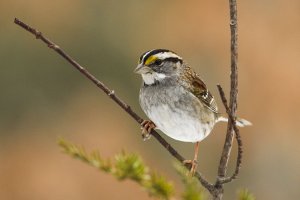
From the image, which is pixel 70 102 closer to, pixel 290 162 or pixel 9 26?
pixel 9 26

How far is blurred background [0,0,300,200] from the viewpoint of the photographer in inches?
305

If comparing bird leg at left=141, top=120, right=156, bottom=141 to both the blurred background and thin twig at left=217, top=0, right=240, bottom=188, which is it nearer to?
thin twig at left=217, top=0, right=240, bottom=188

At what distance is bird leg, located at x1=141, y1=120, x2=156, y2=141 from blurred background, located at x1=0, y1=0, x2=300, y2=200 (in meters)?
4.73

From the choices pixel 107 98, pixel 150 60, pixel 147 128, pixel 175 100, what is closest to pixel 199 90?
pixel 175 100

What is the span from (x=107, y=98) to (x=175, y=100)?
5196 millimetres

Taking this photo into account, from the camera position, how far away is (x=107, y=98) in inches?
318

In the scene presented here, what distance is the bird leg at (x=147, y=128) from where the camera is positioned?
2.30 m

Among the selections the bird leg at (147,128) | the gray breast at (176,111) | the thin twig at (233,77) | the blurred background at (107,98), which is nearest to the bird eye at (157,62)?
the gray breast at (176,111)

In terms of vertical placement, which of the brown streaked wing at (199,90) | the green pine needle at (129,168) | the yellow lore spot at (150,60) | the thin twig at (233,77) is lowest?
the brown streaked wing at (199,90)

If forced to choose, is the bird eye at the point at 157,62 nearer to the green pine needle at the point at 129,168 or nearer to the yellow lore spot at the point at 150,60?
the yellow lore spot at the point at 150,60

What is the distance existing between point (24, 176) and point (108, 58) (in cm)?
159

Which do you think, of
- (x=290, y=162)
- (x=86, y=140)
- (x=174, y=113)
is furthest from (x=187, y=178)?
(x=290, y=162)

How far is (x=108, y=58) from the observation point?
827 centimetres

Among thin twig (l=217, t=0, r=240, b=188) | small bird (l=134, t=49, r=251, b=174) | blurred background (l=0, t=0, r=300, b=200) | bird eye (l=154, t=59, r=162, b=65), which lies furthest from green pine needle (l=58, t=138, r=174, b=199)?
blurred background (l=0, t=0, r=300, b=200)
